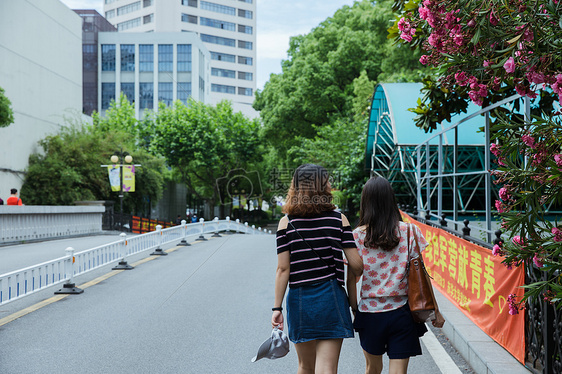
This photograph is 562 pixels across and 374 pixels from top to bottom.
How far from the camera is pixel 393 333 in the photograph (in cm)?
354

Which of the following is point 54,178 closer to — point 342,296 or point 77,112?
point 77,112

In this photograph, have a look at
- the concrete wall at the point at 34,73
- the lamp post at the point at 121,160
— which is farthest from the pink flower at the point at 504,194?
the concrete wall at the point at 34,73

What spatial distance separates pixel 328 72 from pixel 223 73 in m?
60.0

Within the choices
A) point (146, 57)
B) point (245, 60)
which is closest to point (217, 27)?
point (245, 60)

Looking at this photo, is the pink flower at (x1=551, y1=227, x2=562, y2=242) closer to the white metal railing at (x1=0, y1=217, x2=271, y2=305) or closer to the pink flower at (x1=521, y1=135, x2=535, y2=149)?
the pink flower at (x1=521, y1=135, x2=535, y2=149)

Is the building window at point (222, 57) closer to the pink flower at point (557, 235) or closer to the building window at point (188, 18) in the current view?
the building window at point (188, 18)

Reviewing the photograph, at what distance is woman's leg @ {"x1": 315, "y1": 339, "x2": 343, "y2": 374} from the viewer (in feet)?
11.0

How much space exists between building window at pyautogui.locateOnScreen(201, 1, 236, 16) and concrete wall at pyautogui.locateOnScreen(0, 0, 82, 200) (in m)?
56.2

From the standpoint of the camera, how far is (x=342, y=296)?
11.4ft

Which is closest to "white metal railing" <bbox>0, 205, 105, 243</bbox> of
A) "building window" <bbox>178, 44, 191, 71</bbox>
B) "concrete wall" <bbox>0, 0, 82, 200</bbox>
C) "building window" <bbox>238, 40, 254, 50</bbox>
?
"concrete wall" <bbox>0, 0, 82, 200</bbox>

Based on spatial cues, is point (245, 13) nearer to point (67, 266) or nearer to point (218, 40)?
point (218, 40)

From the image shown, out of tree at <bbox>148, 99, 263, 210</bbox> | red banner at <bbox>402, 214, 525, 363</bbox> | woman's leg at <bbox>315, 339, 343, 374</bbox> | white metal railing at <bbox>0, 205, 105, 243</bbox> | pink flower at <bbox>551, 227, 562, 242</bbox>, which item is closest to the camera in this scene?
pink flower at <bbox>551, 227, 562, 242</bbox>

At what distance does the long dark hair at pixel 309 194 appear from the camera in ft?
11.3

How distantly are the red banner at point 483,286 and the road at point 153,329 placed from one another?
0.77 m
